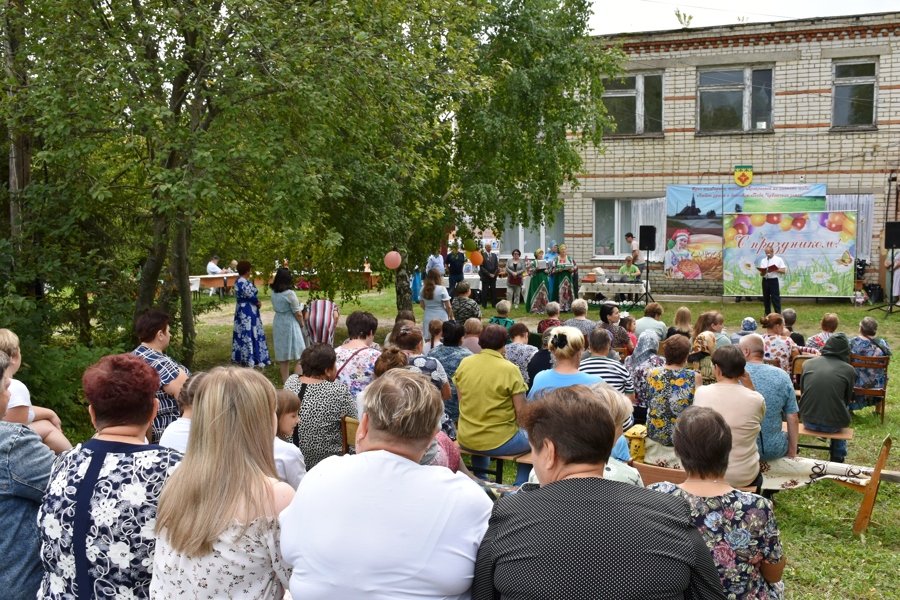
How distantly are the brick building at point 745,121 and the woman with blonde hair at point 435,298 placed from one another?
35.8ft

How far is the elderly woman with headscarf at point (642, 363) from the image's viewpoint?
6.63 m

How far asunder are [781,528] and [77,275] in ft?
23.3

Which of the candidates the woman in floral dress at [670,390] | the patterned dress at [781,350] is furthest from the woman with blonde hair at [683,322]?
the woman in floral dress at [670,390]

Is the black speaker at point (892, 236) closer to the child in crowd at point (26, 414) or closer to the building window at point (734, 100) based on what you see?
the building window at point (734, 100)

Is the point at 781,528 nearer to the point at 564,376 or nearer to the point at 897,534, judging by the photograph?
the point at 897,534

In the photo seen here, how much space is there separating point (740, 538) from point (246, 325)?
8835 mm

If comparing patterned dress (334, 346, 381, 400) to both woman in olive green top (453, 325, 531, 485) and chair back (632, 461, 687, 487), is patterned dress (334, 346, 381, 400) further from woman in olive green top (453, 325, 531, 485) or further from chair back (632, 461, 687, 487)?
chair back (632, 461, 687, 487)

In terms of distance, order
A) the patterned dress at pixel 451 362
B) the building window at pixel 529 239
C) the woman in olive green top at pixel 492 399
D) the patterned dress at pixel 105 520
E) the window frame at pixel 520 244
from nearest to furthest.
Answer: the patterned dress at pixel 105 520 → the woman in olive green top at pixel 492 399 → the patterned dress at pixel 451 362 → the building window at pixel 529 239 → the window frame at pixel 520 244

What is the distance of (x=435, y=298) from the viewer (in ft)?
34.0

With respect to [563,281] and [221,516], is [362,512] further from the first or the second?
[563,281]

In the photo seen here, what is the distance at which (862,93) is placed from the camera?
64.5 ft

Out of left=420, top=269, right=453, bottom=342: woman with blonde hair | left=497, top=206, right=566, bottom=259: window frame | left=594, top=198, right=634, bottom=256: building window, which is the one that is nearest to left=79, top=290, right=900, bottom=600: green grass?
left=420, top=269, right=453, bottom=342: woman with blonde hair

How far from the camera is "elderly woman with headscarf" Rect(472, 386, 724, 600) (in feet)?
6.80

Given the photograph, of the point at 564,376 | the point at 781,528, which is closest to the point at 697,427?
the point at 564,376
